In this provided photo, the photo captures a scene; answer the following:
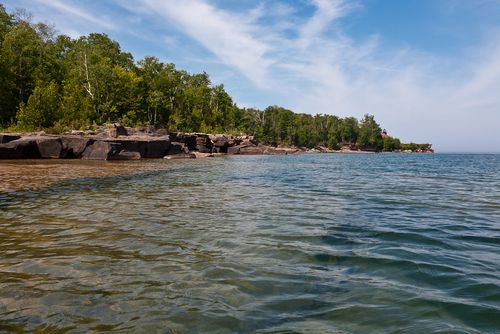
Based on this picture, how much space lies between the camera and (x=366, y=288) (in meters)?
5.14

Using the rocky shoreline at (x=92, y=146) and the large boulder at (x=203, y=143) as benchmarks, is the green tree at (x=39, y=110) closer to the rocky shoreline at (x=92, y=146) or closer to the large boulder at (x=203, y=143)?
the rocky shoreline at (x=92, y=146)

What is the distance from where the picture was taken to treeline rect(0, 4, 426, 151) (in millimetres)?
52531

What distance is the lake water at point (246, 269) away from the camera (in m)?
4.14

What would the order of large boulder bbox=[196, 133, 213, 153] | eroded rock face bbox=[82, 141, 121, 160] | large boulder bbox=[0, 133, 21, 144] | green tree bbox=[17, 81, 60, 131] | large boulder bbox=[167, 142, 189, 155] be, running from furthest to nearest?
large boulder bbox=[196, 133, 213, 153] < large boulder bbox=[167, 142, 189, 155] < green tree bbox=[17, 81, 60, 131] < eroded rock face bbox=[82, 141, 121, 160] < large boulder bbox=[0, 133, 21, 144]

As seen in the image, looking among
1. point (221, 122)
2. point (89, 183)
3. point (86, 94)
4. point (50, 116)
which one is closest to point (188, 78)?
point (221, 122)

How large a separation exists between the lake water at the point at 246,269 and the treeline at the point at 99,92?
4093cm

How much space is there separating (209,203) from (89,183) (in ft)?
26.8

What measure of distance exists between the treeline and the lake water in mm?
40933

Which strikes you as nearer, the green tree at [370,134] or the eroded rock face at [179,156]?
the eroded rock face at [179,156]

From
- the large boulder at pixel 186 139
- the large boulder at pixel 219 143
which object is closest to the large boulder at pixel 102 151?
the large boulder at pixel 186 139

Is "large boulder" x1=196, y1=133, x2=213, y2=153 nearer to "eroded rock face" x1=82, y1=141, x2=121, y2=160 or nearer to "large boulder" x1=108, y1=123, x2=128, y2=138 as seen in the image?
"large boulder" x1=108, y1=123, x2=128, y2=138

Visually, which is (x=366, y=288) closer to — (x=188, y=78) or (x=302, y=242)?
(x=302, y=242)

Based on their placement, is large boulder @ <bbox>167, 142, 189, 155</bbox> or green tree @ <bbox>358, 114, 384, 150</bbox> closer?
large boulder @ <bbox>167, 142, 189, 155</bbox>

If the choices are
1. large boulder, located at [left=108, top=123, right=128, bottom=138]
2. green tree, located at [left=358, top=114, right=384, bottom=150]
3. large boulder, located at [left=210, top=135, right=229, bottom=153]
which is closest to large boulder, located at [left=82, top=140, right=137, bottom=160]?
large boulder, located at [left=108, top=123, right=128, bottom=138]
